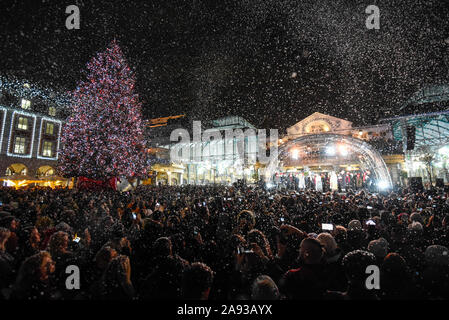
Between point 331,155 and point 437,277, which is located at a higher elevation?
point 331,155

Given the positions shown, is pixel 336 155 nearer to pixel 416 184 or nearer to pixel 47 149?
pixel 416 184

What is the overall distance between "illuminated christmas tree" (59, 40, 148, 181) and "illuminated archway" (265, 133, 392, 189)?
14806 mm

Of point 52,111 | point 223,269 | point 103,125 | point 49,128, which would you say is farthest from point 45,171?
point 223,269

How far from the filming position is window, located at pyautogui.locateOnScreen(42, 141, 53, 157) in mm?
34688

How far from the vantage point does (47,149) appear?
35.2m

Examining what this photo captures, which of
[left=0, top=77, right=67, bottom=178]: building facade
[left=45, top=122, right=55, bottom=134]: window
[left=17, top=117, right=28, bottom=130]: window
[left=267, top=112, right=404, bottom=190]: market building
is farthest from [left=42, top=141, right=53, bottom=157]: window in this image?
[left=267, top=112, right=404, bottom=190]: market building

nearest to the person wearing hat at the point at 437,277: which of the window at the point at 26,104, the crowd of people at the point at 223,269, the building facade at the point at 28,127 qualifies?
the crowd of people at the point at 223,269

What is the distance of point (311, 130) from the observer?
40.5m

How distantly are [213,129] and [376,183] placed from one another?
1163 inches

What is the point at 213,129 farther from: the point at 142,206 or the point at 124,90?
the point at 142,206

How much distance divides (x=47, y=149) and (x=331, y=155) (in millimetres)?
43688

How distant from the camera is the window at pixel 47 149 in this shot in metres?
34.7

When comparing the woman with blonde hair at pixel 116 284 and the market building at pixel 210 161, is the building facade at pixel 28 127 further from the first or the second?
the woman with blonde hair at pixel 116 284
